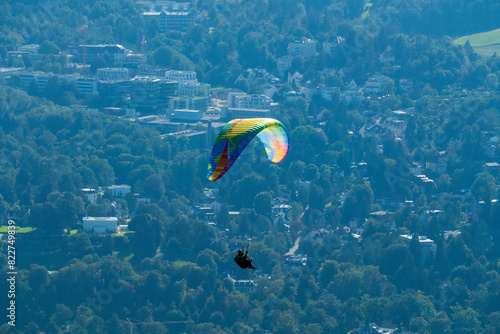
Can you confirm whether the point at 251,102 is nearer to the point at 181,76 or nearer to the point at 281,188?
the point at 181,76

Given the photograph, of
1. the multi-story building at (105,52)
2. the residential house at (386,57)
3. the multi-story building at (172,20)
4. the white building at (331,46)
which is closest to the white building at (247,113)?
the residential house at (386,57)

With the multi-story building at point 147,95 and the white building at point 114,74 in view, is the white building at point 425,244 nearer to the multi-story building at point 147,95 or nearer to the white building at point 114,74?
the multi-story building at point 147,95

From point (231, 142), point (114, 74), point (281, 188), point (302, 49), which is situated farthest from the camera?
point (302, 49)

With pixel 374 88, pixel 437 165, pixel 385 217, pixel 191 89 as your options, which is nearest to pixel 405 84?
pixel 374 88

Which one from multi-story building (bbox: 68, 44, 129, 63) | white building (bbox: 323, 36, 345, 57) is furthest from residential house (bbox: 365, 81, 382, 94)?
multi-story building (bbox: 68, 44, 129, 63)

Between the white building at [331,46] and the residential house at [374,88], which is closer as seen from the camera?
the residential house at [374,88]

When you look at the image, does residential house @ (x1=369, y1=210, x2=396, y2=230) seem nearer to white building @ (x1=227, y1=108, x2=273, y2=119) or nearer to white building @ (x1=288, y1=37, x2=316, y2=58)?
white building @ (x1=227, y1=108, x2=273, y2=119)

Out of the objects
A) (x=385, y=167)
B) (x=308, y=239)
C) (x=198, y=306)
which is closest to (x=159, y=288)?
(x=198, y=306)
